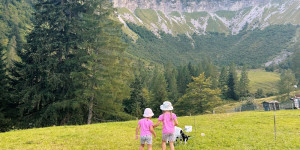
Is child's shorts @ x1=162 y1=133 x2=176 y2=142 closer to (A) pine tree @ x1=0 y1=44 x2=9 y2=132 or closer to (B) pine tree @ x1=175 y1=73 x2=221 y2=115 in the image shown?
(A) pine tree @ x1=0 y1=44 x2=9 y2=132

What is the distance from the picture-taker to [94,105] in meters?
26.5

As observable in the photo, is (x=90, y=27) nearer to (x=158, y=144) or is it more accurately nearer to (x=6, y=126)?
(x=6, y=126)

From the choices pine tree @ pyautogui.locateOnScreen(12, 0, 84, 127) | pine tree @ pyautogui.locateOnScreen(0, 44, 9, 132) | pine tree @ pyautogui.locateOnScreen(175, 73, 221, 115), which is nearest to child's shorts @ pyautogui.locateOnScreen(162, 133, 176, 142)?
pine tree @ pyautogui.locateOnScreen(12, 0, 84, 127)

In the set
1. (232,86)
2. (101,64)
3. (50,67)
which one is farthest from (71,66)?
(232,86)

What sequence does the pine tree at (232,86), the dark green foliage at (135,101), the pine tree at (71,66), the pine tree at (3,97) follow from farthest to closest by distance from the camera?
the pine tree at (232,86) < the dark green foliage at (135,101) < the pine tree at (71,66) < the pine tree at (3,97)

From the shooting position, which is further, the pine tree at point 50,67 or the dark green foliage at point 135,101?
the dark green foliage at point 135,101

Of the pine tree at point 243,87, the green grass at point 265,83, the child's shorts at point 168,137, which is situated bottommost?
the child's shorts at point 168,137

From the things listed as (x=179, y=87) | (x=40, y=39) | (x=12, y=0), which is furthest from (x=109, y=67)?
(x=12, y=0)

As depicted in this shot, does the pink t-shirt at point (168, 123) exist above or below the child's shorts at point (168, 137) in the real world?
above

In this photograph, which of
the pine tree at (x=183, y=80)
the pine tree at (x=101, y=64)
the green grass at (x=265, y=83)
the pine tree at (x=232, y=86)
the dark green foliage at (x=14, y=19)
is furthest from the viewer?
the dark green foliage at (x=14, y=19)

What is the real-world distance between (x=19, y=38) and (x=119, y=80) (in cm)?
13631

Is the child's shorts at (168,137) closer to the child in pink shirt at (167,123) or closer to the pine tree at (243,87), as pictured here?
the child in pink shirt at (167,123)

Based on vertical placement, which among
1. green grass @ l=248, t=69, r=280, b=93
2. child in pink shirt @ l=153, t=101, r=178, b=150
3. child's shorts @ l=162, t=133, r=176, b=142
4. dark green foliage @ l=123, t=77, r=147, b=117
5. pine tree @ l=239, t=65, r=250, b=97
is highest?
green grass @ l=248, t=69, r=280, b=93

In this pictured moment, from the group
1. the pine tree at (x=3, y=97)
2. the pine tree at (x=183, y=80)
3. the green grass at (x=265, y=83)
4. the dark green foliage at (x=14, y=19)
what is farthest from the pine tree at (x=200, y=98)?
the dark green foliage at (x=14, y=19)
